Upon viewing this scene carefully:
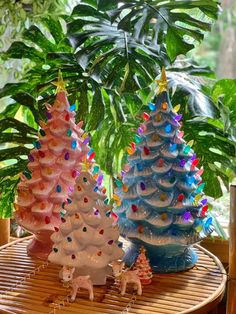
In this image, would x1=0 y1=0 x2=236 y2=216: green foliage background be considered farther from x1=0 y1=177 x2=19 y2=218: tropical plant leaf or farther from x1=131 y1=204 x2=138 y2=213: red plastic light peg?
x1=131 y1=204 x2=138 y2=213: red plastic light peg

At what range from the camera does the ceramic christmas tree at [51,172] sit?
123 cm

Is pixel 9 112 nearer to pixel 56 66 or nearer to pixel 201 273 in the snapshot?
pixel 56 66

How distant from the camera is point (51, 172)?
1230 mm

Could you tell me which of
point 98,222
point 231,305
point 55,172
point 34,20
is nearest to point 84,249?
point 98,222

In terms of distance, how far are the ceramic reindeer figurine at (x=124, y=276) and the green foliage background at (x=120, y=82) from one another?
34 centimetres

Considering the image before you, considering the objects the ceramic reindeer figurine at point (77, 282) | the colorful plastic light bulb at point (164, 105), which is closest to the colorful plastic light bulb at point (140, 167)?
the colorful plastic light bulb at point (164, 105)

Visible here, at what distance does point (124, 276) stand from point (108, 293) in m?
0.05

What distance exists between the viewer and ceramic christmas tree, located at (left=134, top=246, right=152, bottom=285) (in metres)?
1.13

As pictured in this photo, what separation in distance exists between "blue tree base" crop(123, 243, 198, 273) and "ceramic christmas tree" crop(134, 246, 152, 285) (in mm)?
33

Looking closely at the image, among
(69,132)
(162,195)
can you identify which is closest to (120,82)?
(69,132)

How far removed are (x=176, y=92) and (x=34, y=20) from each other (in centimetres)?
46

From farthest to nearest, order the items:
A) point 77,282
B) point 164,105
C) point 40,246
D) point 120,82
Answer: point 120,82 < point 40,246 < point 164,105 < point 77,282

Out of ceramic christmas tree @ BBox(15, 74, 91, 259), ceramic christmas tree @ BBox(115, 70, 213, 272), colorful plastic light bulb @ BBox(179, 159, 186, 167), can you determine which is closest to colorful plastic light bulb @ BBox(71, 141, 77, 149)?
ceramic christmas tree @ BBox(15, 74, 91, 259)

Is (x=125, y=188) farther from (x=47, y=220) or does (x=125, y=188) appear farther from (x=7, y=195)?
(x=7, y=195)
